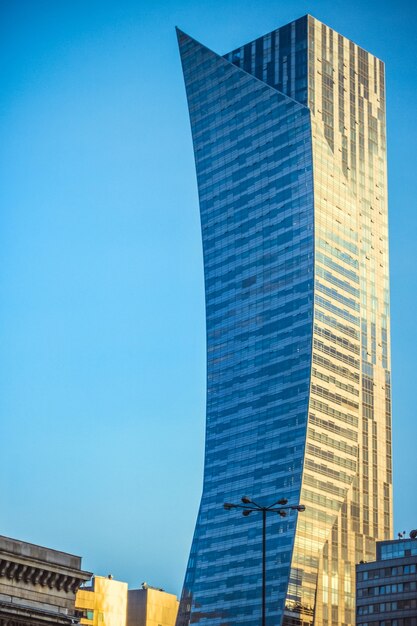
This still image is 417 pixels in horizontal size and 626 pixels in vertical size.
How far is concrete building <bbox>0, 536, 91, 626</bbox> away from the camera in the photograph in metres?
116

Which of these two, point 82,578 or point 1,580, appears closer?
point 1,580

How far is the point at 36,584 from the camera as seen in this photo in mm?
121125

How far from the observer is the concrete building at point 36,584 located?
116 metres

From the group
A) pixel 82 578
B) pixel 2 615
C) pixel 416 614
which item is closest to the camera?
pixel 2 615

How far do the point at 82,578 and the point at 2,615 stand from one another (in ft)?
47.3

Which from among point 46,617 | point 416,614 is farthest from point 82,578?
point 416,614

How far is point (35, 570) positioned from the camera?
120m

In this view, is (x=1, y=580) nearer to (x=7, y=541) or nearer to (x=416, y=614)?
(x=7, y=541)

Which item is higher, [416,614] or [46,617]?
[416,614]

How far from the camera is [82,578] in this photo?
420 ft

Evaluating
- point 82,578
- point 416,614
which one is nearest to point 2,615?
point 82,578

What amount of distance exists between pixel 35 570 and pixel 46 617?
4.54m

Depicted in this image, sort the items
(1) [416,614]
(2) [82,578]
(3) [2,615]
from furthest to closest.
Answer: (1) [416,614] → (2) [82,578] → (3) [2,615]

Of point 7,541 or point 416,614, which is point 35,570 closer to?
point 7,541
